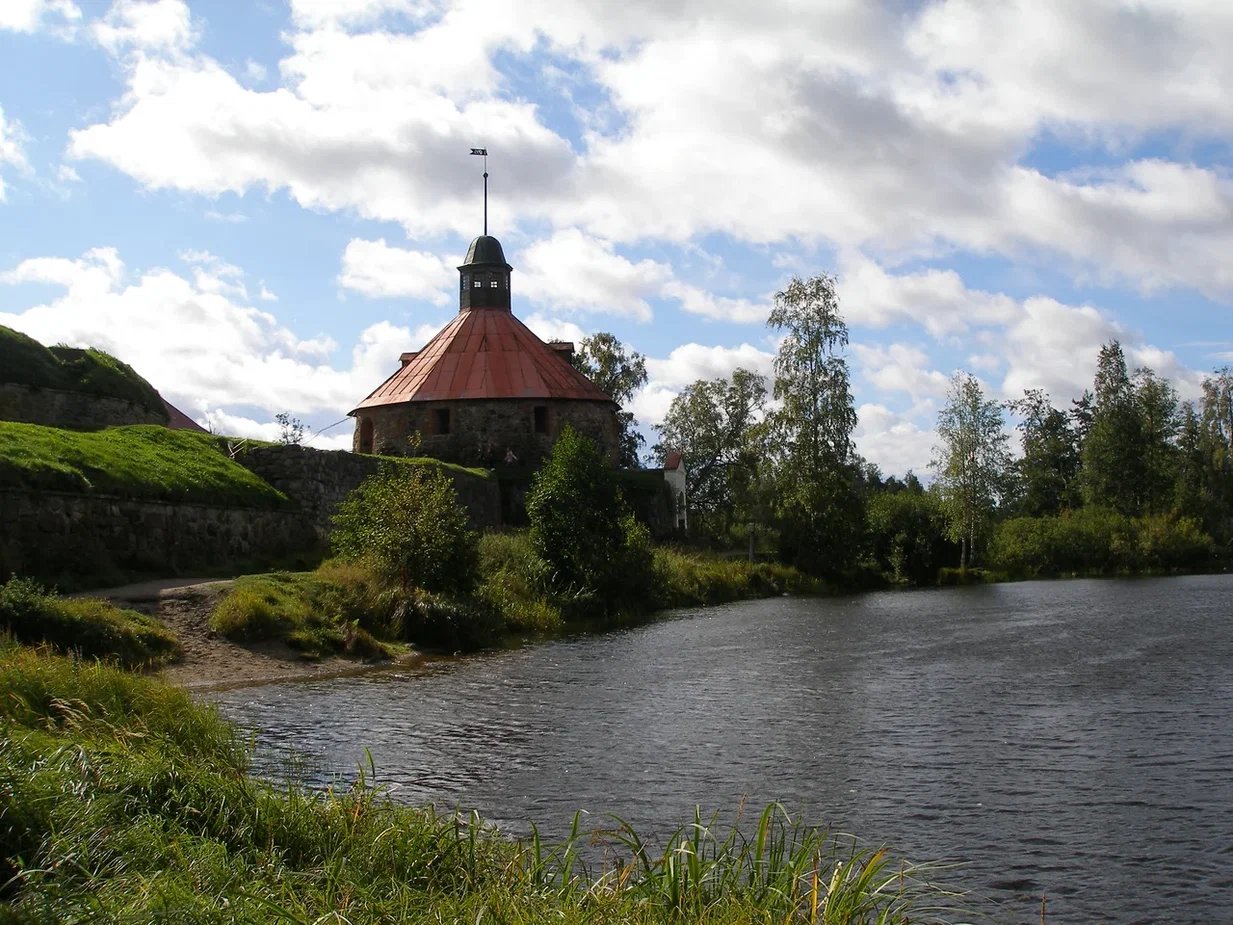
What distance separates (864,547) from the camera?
46.7 metres

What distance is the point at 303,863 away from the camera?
22.8 feet

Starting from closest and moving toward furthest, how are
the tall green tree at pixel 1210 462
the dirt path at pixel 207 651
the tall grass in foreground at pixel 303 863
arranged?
the tall grass in foreground at pixel 303 863, the dirt path at pixel 207 651, the tall green tree at pixel 1210 462

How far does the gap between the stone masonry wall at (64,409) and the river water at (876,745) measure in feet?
40.2

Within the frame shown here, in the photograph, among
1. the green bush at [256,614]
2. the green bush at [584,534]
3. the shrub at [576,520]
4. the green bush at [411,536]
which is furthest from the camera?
the shrub at [576,520]

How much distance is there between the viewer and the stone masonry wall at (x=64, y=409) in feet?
85.6

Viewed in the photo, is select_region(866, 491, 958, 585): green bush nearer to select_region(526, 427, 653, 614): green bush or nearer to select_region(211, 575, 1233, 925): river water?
select_region(526, 427, 653, 614): green bush

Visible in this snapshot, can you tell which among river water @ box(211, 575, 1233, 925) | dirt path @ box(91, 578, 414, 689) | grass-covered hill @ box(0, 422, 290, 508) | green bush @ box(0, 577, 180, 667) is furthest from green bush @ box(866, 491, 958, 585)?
green bush @ box(0, 577, 180, 667)

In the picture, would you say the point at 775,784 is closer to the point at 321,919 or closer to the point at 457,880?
the point at 457,880

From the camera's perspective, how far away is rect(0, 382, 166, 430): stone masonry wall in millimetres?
26091

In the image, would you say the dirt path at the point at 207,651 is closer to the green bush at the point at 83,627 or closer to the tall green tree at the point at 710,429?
the green bush at the point at 83,627

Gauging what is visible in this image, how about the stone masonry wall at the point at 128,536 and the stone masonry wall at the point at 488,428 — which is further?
the stone masonry wall at the point at 488,428

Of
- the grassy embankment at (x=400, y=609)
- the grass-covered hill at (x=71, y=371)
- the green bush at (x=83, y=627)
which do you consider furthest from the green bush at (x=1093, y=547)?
the green bush at (x=83, y=627)

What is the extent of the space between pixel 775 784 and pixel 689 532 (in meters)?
40.0

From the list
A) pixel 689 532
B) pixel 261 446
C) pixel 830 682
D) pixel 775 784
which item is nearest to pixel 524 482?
pixel 689 532
